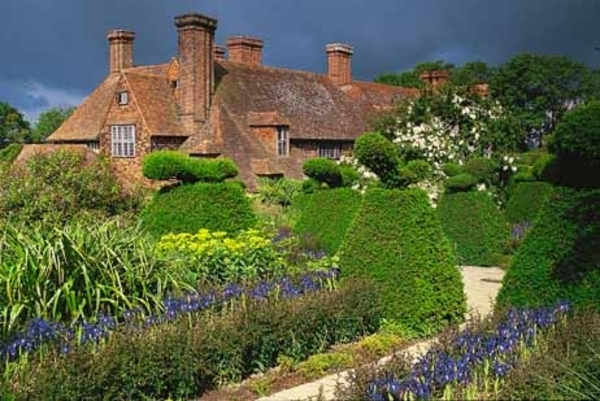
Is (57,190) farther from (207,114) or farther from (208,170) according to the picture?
(207,114)

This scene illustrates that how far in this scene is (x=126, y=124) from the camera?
118 ft

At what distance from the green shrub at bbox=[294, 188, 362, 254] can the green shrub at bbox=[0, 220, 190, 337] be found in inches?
223

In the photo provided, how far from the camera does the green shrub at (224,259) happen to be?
32.8ft

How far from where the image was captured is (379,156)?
32.4 feet

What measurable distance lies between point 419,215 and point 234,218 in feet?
15.3

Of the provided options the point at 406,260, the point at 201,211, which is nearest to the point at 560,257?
the point at 406,260

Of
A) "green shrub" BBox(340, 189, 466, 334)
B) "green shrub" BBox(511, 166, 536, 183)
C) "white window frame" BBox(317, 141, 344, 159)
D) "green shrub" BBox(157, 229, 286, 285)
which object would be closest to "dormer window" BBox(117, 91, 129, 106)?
"white window frame" BBox(317, 141, 344, 159)

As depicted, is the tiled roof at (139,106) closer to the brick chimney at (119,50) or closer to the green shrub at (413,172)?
the brick chimney at (119,50)

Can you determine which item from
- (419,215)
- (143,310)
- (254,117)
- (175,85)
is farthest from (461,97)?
(143,310)

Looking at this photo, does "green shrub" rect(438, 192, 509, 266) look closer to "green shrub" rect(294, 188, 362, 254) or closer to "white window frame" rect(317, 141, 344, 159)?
"green shrub" rect(294, 188, 362, 254)

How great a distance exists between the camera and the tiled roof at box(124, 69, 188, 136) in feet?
115

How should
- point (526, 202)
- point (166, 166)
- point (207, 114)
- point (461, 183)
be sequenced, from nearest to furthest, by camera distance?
point (166, 166) < point (461, 183) < point (526, 202) < point (207, 114)

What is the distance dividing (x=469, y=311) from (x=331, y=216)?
459cm

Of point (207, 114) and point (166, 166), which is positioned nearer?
point (166, 166)
